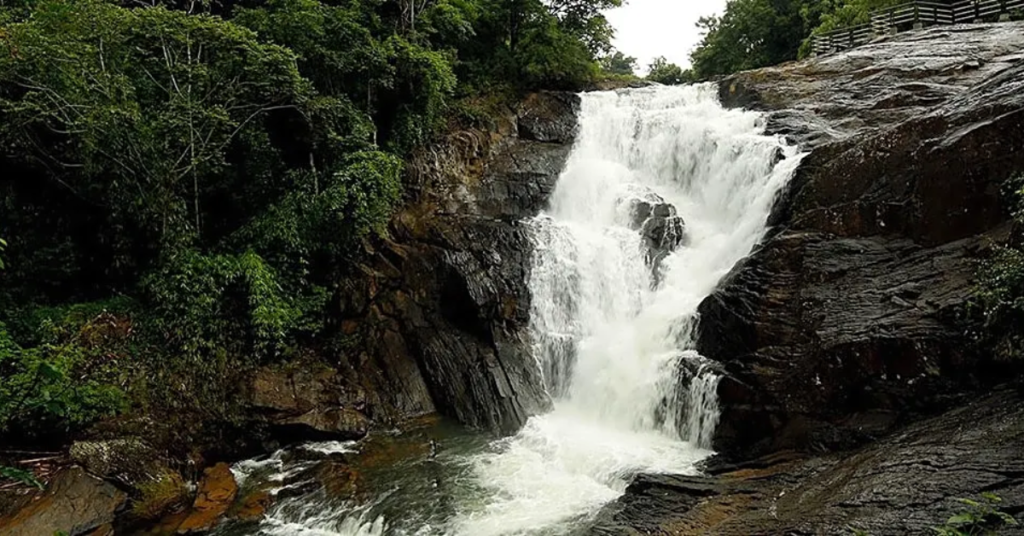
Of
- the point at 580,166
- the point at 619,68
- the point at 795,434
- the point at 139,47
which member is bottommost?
the point at 795,434

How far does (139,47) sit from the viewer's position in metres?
11.7

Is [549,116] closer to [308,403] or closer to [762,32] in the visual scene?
[308,403]

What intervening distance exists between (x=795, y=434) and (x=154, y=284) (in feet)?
38.2

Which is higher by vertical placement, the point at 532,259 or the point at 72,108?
the point at 72,108

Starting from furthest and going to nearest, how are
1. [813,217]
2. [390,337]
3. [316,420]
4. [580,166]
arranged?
[580,166] → [390,337] → [316,420] → [813,217]

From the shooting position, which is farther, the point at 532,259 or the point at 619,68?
the point at 619,68

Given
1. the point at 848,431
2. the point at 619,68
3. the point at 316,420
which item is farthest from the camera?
the point at 619,68

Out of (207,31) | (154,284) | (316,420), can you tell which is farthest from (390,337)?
(207,31)

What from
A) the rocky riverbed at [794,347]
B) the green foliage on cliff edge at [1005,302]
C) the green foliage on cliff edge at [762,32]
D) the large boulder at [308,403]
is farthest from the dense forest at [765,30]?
the large boulder at [308,403]

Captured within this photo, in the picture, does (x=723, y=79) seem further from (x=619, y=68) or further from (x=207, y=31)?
(x=619, y=68)

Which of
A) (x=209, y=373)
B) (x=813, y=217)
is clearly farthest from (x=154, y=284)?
(x=813, y=217)

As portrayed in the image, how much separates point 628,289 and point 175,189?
10.1 meters

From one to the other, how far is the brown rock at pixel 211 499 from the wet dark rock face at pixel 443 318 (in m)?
3.11

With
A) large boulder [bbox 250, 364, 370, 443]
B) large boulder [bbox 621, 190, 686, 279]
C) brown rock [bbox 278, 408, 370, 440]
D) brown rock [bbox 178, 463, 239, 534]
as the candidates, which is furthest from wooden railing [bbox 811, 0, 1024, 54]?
brown rock [bbox 178, 463, 239, 534]
